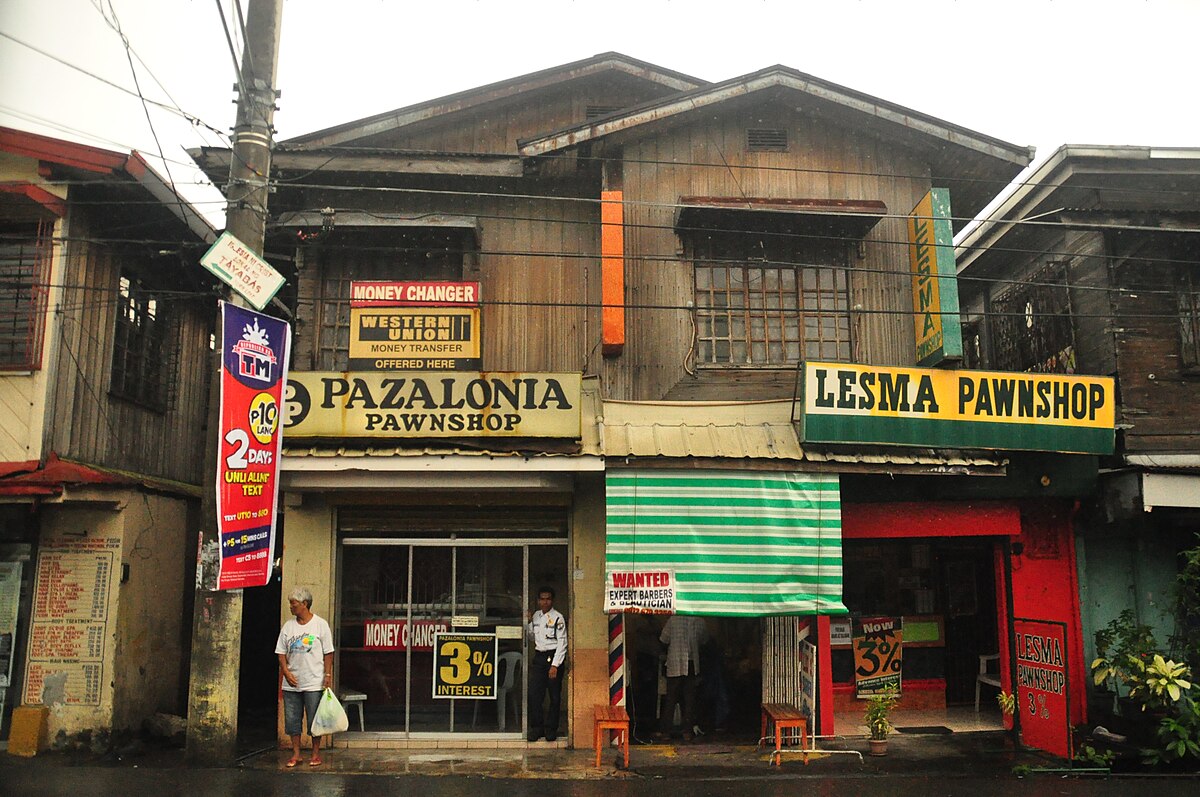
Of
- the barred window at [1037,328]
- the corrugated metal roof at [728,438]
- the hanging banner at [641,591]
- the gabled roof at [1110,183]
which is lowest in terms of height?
the hanging banner at [641,591]

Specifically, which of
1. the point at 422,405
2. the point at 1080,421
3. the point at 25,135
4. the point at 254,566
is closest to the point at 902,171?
the point at 1080,421

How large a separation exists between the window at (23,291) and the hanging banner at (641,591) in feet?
24.8

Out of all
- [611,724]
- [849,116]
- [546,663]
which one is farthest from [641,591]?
[849,116]

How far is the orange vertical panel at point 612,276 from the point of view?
453 inches

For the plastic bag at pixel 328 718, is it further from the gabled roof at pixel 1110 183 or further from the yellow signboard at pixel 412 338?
the gabled roof at pixel 1110 183

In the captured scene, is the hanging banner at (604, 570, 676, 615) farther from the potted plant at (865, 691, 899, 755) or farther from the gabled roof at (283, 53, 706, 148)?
the gabled roof at (283, 53, 706, 148)

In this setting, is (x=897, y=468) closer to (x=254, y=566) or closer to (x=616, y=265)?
(x=616, y=265)

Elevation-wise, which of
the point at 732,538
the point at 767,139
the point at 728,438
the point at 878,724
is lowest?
the point at 878,724

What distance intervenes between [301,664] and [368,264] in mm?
5536

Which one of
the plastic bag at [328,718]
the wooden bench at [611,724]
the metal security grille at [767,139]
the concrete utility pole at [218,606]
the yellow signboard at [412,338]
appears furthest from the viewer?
the metal security grille at [767,139]

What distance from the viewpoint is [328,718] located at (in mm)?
9734

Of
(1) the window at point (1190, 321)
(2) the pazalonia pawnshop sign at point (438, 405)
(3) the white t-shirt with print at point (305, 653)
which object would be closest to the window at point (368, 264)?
(2) the pazalonia pawnshop sign at point (438, 405)

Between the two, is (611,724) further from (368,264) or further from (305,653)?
(368,264)

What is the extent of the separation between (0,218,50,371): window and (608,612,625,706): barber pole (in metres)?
7.82
